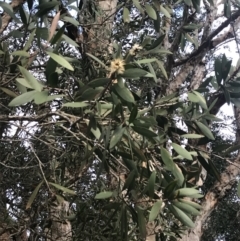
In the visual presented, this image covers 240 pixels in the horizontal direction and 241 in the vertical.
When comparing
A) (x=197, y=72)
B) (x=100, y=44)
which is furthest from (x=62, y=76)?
(x=197, y=72)

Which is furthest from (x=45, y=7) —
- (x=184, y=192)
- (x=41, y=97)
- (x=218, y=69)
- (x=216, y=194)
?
(x=216, y=194)

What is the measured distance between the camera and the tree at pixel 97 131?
1230 mm

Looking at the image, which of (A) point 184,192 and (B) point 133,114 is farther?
(A) point 184,192

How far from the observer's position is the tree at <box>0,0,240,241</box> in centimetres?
123

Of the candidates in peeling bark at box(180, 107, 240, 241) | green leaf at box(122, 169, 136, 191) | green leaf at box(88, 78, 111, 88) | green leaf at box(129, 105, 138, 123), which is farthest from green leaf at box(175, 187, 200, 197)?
peeling bark at box(180, 107, 240, 241)

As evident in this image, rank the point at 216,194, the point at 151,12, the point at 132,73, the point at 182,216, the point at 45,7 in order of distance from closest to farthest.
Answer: the point at 132,73, the point at 182,216, the point at 45,7, the point at 151,12, the point at 216,194

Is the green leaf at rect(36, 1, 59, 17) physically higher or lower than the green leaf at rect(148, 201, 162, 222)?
higher

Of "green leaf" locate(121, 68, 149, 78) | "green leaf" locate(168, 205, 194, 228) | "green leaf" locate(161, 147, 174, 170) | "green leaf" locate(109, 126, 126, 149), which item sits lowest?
"green leaf" locate(168, 205, 194, 228)

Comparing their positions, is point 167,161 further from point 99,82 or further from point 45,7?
point 45,7

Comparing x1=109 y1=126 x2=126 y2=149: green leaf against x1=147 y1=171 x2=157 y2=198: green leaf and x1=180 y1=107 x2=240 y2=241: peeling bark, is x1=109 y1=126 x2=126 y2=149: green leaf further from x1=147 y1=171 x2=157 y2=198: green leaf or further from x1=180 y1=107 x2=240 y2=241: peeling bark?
x1=180 y1=107 x2=240 y2=241: peeling bark

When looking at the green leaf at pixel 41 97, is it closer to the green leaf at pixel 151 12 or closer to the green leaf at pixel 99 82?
the green leaf at pixel 99 82

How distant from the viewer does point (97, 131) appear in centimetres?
132

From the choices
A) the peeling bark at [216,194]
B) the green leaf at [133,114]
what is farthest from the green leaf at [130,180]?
the peeling bark at [216,194]

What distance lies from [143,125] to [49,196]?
2.99ft
